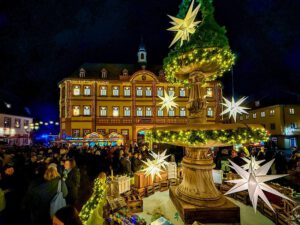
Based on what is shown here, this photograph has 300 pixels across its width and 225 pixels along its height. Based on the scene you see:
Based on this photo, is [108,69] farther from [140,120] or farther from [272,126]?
[272,126]

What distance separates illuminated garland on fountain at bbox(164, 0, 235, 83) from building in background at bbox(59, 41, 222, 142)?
842 inches

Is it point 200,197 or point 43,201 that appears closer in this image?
point 43,201

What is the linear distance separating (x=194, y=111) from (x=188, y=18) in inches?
109

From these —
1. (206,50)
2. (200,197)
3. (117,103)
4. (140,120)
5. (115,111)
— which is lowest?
(200,197)

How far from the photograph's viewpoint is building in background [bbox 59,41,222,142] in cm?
2609

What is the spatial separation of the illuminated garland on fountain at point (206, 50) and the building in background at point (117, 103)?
70.2 ft

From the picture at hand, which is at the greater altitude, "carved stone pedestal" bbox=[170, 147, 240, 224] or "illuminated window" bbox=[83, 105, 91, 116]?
"illuminated window" bbox=[83, 105, 91, 116]

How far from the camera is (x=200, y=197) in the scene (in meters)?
5.55

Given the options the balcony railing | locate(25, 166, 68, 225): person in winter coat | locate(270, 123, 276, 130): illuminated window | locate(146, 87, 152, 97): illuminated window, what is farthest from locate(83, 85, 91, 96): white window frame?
locate(270, 123, 276, 130): illuminated window

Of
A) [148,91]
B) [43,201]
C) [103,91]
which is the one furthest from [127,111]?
[43,201]

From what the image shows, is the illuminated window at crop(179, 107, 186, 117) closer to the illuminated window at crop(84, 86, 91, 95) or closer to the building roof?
the building roof

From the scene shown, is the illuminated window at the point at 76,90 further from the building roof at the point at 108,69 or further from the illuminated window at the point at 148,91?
the illuminated window at the point at 148,91

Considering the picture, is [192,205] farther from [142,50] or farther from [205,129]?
[142,50]

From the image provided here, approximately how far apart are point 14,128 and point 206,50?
1475 inches
